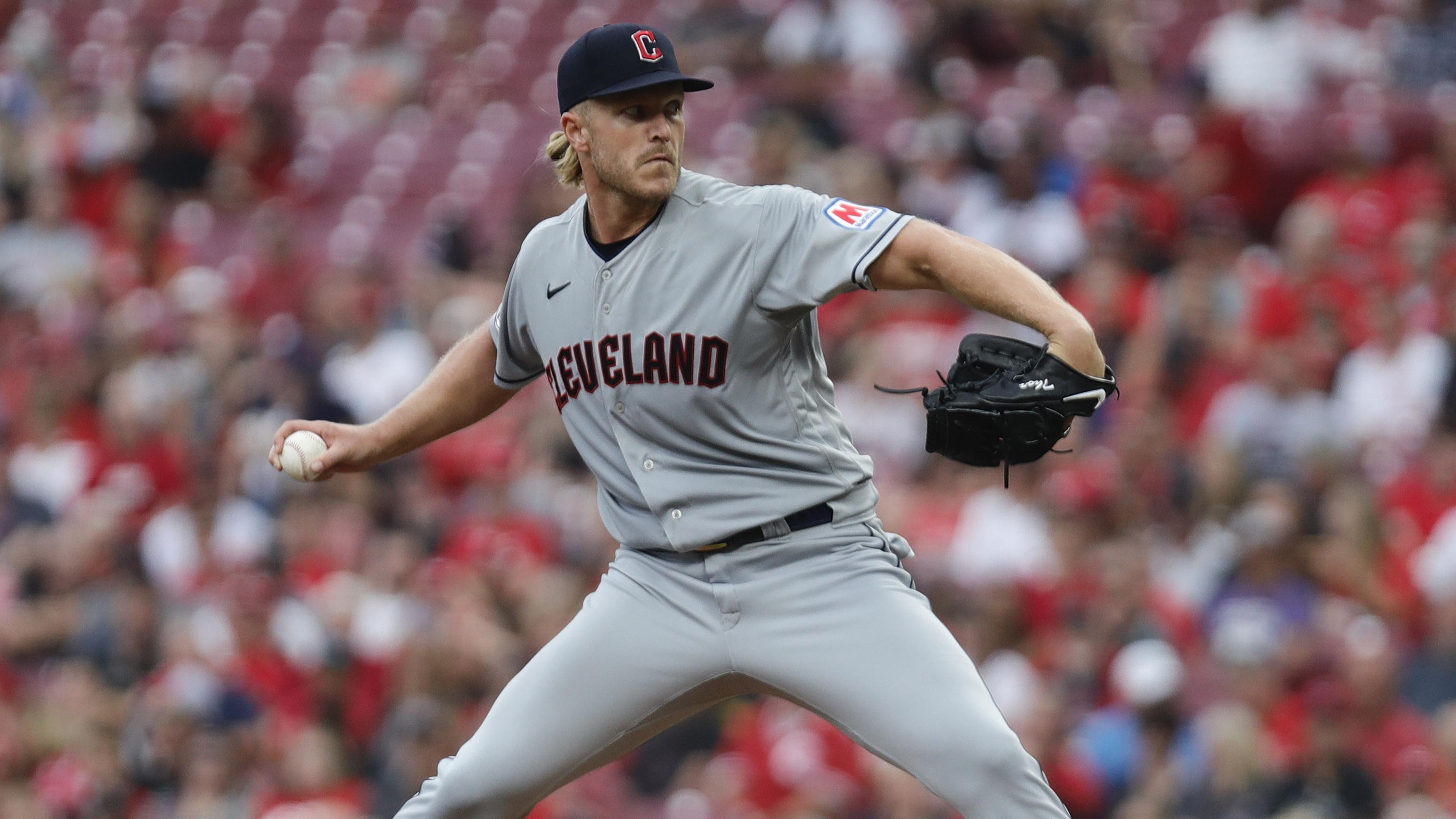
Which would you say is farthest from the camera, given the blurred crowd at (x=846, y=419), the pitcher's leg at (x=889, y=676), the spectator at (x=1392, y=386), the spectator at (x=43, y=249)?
the spectator at (x=43, y=249)

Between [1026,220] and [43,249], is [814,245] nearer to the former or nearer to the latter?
[1026,220]

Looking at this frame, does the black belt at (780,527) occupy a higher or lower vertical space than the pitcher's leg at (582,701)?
higher

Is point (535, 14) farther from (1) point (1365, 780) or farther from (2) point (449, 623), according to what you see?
(1) point (1365, 780)

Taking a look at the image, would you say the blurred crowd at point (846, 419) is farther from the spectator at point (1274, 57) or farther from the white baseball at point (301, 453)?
the white baseball at point (301, 453)

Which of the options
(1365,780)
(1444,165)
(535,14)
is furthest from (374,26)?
(1365,780)

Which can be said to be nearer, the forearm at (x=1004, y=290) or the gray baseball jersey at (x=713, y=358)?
the forearm at (x=1004, y=290)

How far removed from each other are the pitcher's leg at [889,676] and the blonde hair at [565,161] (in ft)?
3.20

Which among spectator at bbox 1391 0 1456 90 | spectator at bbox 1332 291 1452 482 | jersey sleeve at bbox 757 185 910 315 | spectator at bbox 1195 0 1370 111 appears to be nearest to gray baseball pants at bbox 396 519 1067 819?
jersey sleeve at bbox 757 185 910 315

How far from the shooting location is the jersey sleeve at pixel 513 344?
12.9 ft

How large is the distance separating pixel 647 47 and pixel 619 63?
66mm

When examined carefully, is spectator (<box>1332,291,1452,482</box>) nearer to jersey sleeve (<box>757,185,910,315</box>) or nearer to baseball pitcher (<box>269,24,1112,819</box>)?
baseball pitcher (<box>269,24,1112,819</box>)

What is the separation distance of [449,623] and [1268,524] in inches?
136

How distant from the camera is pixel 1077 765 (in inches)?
255

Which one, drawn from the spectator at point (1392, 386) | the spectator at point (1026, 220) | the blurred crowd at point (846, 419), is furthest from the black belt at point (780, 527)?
the spectator at point (1026, 220)
